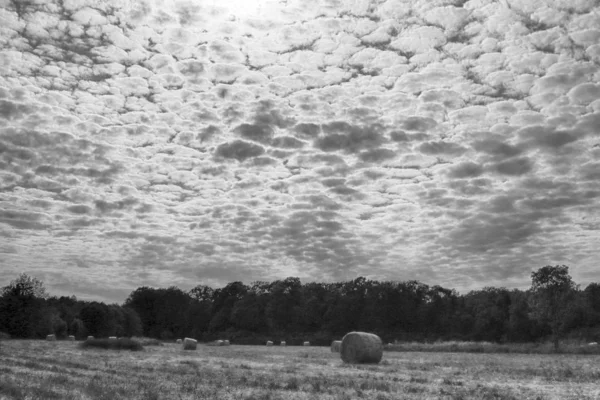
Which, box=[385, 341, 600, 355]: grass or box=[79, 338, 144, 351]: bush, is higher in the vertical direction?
box=[385, 341, 600, 355]: grass

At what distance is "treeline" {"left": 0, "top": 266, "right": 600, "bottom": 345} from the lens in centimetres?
9231

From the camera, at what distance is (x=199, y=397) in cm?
1423

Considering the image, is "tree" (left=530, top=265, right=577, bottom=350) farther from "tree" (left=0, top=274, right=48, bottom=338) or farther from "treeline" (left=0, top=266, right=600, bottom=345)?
"tree" (left=0, top=274, right=48, bottom=338)

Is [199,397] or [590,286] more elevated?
[590,286]

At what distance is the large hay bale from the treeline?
4831 cm

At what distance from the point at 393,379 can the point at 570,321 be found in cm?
8141

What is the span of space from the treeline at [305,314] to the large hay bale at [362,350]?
158ft

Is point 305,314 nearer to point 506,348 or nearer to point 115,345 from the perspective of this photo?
point 506,348

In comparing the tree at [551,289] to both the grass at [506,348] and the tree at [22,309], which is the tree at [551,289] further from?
the tree at [22,309]

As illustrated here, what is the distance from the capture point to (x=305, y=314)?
437 ft

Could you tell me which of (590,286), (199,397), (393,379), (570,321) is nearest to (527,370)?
(393,379)

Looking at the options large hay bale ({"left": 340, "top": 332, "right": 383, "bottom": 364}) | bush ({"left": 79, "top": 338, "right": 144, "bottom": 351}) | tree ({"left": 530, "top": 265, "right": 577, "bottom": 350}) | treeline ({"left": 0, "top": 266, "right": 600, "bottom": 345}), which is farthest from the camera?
treeline ({"left": 0, "top": 266, "right": 600, "bottom": 345})

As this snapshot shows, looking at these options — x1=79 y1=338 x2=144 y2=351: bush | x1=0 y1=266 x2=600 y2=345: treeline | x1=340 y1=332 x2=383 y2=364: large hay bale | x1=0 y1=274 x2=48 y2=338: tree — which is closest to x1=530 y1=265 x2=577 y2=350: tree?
x1=0 y1=266 x2=600 y2=345: treeline

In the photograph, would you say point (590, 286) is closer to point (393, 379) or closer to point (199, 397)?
point (393, 379)
